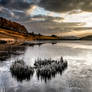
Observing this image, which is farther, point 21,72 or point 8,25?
point 8,25

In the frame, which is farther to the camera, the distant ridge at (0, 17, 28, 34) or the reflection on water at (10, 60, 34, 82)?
the distant ridge at (0, 17, 28, 34)

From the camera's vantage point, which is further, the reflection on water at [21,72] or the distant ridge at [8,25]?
the distant ridge at [8,25]

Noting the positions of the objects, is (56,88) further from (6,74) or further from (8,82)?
(6,74)

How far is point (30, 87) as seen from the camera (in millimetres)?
9320

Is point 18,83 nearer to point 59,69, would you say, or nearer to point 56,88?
point 56,88

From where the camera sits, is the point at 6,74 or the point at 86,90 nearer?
the point at 86,90

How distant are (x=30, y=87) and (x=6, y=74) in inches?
136

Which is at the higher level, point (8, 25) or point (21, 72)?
point (8, 25)

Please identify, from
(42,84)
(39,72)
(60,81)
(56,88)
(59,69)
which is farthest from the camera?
(59,69)

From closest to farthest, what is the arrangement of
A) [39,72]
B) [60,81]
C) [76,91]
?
1. [76,91]
2. [60,81]
3. [39,72]

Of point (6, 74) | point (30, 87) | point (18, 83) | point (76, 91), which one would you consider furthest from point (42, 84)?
point (6, 74)

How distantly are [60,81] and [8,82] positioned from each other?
12.5ft

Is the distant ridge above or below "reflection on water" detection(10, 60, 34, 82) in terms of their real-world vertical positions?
above

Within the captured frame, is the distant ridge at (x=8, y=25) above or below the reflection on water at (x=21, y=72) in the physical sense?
above
